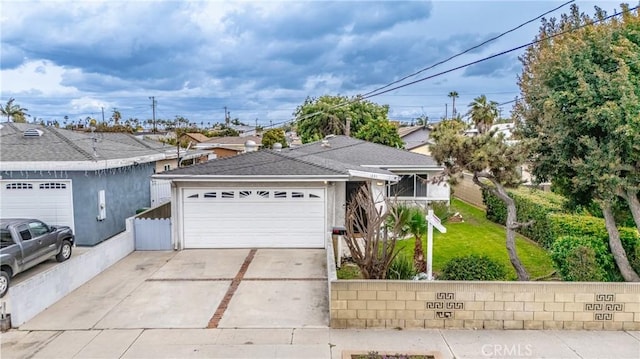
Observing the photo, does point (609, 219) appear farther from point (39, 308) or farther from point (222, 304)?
point (39, 308)

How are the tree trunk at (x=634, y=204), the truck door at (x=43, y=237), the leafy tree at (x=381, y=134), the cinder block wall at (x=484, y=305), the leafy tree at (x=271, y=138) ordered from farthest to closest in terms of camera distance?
1. the leafy tree at (x=271, y=138)
2. the leafy tree at (x=381, y=134)
3. the truck door at (x=43, y=237)
4. the tree trunk at (x=634, y=204)
5. the cinder block wall at (x=484, y=305)

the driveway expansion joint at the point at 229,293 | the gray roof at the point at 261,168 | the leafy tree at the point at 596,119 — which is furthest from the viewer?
the gray roof at the point at 261,168

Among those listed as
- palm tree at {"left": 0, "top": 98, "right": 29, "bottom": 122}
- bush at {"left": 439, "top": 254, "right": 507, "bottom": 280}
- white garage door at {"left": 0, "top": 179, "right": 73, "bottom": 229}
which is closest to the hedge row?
bush at {"left": 439, "top": 254, "right": 507, "bottom": 280}

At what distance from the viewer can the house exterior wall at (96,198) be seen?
46.7 feet

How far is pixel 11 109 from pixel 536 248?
75.5 meters

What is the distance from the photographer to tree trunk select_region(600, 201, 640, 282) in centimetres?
950

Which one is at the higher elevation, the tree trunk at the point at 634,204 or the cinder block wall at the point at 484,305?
the tree trunk at the point at 634,204

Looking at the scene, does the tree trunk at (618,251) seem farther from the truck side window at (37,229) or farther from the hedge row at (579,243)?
the truck side window at (37,229)

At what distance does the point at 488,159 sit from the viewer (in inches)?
381

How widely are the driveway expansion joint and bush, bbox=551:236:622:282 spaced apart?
23.6 ft

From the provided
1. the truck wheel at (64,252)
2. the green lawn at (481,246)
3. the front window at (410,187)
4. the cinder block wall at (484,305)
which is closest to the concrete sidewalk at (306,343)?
the cinder block wall at (484,305)

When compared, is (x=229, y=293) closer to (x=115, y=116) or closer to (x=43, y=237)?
(x=43, y=237)

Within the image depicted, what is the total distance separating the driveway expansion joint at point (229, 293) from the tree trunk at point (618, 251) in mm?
8203

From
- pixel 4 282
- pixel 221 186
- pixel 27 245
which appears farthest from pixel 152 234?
pixel 4 282
